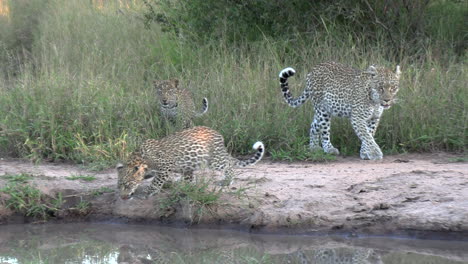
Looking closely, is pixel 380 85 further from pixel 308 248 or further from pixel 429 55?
pixel 308 248

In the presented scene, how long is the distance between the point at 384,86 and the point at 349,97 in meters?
0.50

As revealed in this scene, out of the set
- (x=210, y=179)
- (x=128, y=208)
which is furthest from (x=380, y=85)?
(x=128, y=208)

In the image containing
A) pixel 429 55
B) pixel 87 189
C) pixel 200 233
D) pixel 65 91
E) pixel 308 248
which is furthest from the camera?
pixel 429 55

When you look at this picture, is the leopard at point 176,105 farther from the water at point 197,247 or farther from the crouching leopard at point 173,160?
the water at point 197,247

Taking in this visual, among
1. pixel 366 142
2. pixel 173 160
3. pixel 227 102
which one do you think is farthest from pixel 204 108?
pixel 173 160

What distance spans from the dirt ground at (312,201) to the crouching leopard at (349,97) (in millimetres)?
706

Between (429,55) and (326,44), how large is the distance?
1455mm

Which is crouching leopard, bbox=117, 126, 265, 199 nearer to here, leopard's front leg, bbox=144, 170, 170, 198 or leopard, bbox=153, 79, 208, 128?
leopard's front leg, bbox=144, 170, 170, 198

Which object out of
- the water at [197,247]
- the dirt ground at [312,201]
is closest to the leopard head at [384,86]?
the dirt ground at [312,201]

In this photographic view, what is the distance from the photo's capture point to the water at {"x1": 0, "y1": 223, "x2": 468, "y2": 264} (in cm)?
661

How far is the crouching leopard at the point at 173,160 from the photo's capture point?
750cm

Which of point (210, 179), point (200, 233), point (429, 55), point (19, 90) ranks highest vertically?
point (429, 55)

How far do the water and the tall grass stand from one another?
5.58ft

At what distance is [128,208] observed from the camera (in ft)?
25.3
